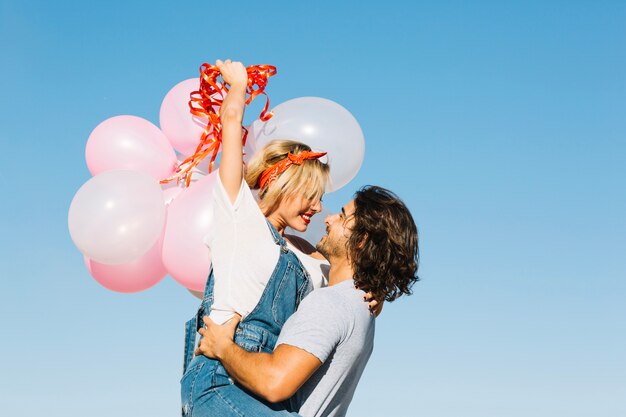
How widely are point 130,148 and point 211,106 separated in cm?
66

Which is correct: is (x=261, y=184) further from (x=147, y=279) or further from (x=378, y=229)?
(x=147, y=279)

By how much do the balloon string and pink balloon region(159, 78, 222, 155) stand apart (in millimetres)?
106

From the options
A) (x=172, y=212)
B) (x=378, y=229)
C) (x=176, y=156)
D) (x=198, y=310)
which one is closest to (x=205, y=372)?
(x=198, y=310)

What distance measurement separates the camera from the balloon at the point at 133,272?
470 centimetres

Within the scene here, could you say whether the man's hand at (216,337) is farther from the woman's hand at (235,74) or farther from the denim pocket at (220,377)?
the woman's hand at (235,74)

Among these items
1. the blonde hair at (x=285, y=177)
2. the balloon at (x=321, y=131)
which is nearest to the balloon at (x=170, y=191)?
the balloon at (x=321, y=131)

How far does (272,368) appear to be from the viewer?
3.08 meters

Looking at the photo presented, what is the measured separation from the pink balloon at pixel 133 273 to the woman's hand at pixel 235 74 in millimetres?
1233

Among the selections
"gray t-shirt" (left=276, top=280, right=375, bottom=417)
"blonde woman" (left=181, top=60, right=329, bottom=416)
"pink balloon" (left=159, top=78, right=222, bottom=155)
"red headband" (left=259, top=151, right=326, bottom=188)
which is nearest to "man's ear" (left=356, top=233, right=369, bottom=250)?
"gray t-shirt" (left=276, top=280, right=375, bottom=417)

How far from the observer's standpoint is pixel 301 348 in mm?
3129

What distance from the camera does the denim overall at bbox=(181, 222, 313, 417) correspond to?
3.19m

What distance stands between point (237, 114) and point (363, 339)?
1.13 meters

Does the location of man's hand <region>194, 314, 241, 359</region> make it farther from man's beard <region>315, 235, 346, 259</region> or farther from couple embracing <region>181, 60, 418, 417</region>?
man's beard <region>315, 235, 346, 259</region>

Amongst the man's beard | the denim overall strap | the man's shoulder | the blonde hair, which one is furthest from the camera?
the blonde hair
